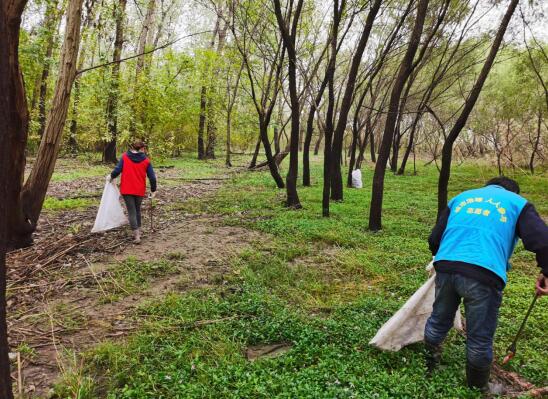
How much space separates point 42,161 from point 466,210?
685cm

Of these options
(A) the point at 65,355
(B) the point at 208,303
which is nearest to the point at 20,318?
(A) the point at 65,355

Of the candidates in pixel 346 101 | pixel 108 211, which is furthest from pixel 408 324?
pixel 346 101

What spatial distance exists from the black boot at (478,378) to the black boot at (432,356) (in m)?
0.30

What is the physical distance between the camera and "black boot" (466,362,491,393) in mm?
3230

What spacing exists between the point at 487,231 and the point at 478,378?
1.30m

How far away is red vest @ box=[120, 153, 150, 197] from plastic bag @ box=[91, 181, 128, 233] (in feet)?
1.06

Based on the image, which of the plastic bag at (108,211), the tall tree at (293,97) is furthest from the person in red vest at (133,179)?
the tall tree at (293,97)

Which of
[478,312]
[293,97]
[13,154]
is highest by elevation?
[293,97]

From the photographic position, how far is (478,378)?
3252 mm

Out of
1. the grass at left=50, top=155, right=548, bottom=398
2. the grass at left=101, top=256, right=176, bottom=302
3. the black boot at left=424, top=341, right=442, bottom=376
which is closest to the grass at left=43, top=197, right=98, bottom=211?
the grass at left=101, top=256, right=176, bottom=302

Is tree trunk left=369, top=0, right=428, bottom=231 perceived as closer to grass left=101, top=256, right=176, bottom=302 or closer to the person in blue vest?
the person in blue vest

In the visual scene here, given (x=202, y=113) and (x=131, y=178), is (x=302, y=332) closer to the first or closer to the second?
(x=131, y=178)

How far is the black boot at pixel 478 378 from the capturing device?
3.23 metres

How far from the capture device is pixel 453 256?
3271 millimetres
